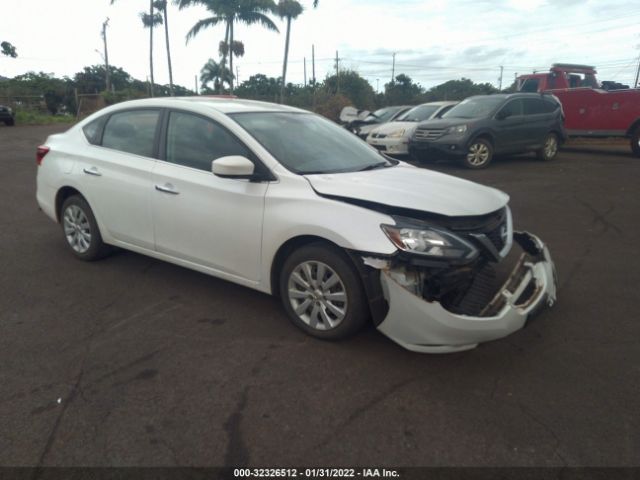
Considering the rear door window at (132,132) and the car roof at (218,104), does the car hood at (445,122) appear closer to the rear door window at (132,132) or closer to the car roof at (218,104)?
the car roof at (218,104)

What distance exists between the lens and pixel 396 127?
13.1 m

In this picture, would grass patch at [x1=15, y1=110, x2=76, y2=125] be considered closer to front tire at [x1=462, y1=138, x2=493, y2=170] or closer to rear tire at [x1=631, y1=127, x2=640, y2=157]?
front tire at [x1=462, y1=138, x2=493, y2=170]

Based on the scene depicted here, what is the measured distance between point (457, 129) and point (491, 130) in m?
0.86

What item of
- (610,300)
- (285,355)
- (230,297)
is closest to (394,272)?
(285,355)

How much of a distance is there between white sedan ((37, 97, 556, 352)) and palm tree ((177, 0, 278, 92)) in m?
25.9

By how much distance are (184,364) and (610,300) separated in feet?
11.3

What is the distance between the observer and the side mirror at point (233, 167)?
11.2ft

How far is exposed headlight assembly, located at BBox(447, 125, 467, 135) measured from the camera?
1134 cm

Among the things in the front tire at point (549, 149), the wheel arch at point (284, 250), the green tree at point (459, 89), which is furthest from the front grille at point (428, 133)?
the green tree at point (459, 89)

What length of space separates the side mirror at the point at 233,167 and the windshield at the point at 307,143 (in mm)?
305

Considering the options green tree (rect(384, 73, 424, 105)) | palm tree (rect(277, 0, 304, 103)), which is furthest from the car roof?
green tree (rect(384, 73, 424, 105))

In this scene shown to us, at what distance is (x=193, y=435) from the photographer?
2.53 metres

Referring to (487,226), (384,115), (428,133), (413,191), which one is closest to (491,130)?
(428,133)

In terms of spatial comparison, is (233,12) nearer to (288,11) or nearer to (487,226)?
(288,11)
